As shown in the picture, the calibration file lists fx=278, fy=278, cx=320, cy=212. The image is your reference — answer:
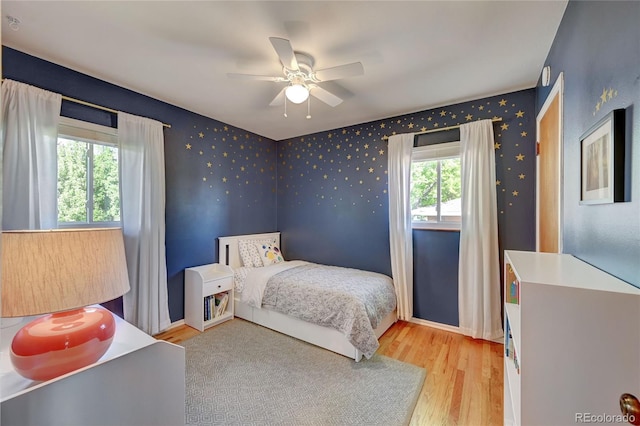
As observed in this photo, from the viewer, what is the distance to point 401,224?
10.1ft

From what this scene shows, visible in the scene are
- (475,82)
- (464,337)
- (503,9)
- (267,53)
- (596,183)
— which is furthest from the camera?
(464,337)

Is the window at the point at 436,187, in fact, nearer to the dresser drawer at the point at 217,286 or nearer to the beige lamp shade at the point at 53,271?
the dresser drawer at the point at 217,286

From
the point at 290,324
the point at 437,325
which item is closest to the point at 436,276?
the point at 437,325

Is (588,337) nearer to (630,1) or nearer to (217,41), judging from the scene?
(630,1)

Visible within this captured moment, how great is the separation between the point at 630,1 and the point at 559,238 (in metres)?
1.17

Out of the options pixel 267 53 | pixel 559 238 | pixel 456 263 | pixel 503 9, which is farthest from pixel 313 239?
pixel 503 9

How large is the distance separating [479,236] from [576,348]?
1.93 m

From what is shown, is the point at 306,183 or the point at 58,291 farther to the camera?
the point at 306,183

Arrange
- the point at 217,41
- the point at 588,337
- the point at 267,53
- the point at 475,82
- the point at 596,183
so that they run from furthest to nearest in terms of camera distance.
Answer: the point at 475,82 → the point at 267,53 → the point at 217,41 → the point at 596,183 → the point at 588,337

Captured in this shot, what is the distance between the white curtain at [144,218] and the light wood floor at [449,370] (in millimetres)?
391

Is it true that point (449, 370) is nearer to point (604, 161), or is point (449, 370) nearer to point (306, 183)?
point (604, 161)

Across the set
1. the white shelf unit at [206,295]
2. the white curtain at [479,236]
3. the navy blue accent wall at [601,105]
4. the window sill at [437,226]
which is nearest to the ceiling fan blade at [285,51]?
the navy blue accent wall at [601,105]

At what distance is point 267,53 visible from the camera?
6.63 feet

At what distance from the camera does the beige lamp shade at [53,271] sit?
3.12ft
